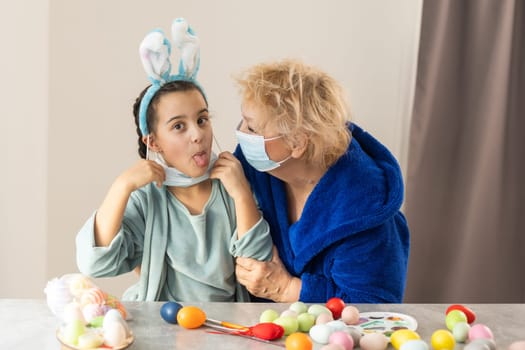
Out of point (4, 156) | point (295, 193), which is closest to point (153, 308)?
point (295, 193)

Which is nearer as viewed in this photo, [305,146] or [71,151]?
[305,146]

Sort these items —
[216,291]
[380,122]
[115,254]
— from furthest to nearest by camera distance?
1. [380,122]
2. [216,291]
3. [115,254]

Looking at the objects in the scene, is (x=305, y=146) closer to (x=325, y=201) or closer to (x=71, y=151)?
(x=325, y=201)

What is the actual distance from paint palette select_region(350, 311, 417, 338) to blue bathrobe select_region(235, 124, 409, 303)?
0.35 metres

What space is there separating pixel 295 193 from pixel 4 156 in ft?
3.96

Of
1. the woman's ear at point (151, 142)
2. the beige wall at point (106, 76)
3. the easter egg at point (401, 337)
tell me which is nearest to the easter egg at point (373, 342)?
the easter egg at point (401, 337)

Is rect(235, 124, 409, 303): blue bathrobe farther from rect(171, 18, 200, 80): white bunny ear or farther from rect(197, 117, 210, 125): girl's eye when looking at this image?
rect(171, 18, 200, 80): white bunny ear

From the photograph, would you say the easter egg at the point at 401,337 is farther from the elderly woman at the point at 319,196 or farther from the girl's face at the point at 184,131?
the girl's face at the point at 184,131

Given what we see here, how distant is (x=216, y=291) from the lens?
1831 mm

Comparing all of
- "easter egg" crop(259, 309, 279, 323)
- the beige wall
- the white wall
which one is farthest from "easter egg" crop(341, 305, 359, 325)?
the white wall

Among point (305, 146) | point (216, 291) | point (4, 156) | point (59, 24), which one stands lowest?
point (216, 291)

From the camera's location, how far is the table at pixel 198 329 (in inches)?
49.3

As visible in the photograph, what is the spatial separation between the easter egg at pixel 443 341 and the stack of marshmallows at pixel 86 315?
1.64 feet

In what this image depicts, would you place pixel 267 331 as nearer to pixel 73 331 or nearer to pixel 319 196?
pixel 73 331
